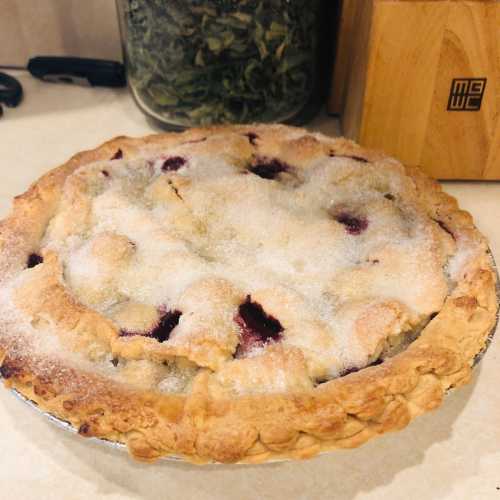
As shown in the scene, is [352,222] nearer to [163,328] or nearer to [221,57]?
[163,328]

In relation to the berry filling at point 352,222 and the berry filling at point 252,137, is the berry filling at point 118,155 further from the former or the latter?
the berry filling at point 352,222

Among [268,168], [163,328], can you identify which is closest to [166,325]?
[163,328]

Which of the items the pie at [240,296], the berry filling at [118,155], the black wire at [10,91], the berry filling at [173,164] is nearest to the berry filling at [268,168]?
the pie at [240,296]

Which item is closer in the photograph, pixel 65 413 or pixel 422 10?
pixel 65 413

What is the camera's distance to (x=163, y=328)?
0.83m

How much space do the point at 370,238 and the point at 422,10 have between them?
1.26ft

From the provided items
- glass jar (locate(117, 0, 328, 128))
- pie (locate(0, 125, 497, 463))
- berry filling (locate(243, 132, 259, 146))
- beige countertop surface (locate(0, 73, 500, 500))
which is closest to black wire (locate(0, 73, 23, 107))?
glass jar (locate(117, 0, 328, 128))

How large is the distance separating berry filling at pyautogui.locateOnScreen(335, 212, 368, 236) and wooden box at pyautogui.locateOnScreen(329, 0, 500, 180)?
11.0 inches

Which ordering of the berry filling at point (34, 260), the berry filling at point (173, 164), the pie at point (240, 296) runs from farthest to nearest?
the berry filling at point (173, 164), the berry filling at point (34, 260), the pie at point (240, 296)

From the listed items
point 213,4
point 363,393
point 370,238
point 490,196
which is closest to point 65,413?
point 363,393

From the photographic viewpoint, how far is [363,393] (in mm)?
743

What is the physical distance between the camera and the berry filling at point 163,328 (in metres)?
0.82

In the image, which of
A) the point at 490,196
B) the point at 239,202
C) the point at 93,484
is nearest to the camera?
the point at 93,484

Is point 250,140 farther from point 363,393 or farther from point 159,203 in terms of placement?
point 363,393
